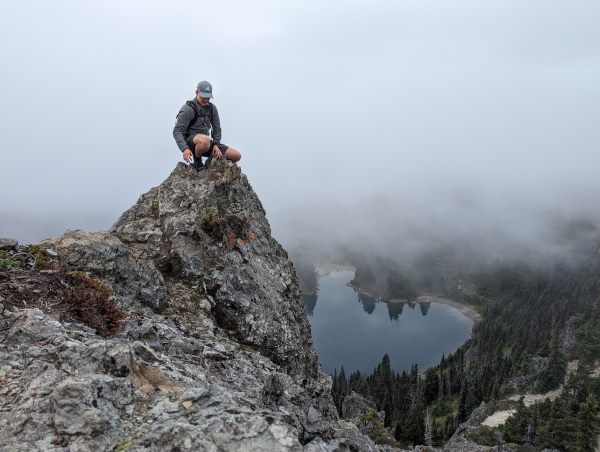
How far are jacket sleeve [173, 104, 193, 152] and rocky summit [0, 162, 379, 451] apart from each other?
2.82 meters

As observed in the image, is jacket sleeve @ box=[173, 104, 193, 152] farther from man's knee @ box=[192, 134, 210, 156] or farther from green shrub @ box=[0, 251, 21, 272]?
green shrub @ box=[0, 251, 21, 272]

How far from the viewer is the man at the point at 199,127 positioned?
66.5ft

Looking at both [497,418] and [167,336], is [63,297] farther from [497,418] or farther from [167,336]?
[497,418]

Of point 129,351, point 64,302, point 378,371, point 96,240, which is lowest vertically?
point 129,351

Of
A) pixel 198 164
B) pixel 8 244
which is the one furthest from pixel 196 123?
pixel 8 244

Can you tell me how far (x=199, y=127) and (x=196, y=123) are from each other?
231mm

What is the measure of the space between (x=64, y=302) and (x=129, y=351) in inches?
145

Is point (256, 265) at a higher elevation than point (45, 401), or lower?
higher

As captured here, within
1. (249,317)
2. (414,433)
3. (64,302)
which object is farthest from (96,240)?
(414,433)

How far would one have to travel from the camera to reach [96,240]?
17.3m

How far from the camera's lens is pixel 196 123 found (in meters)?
21.0

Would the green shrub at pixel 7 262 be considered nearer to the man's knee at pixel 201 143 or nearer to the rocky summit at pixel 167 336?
the rocky summit at pixel 167 336

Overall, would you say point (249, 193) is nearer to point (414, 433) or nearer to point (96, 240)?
point (96, 240)

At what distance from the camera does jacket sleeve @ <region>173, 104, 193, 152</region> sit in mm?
20281
